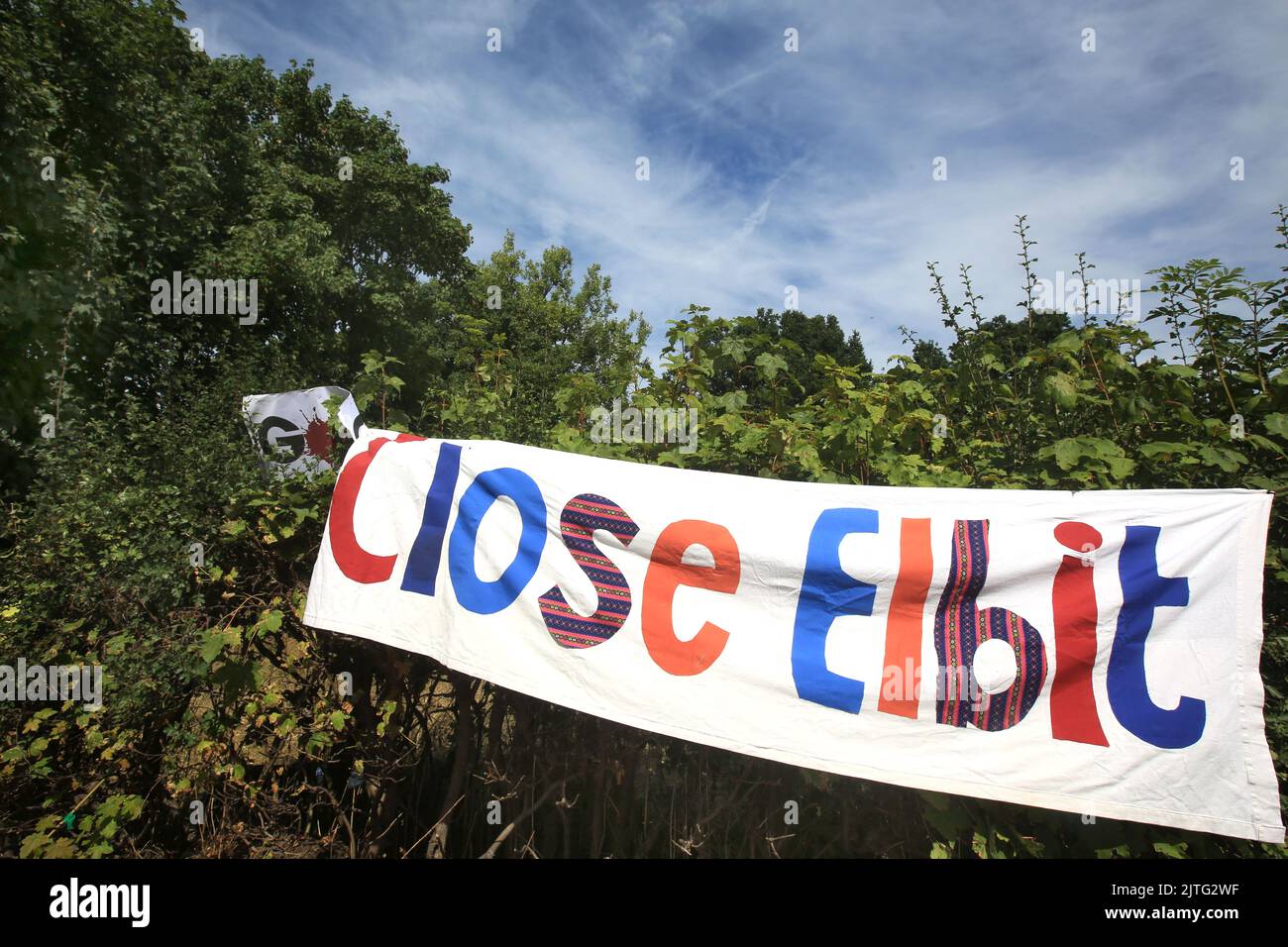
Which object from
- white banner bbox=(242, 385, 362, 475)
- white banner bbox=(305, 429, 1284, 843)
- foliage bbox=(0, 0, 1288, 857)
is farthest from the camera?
white banner bbox=(242, 385, 362, 475)

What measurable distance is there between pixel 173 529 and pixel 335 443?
81 cm

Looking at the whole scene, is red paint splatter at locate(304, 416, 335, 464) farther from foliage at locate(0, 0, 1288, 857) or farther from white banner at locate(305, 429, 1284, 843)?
white banner at locate(305, 429, 1284, 843)

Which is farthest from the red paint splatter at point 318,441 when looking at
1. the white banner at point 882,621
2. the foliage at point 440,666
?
the white banner at point 882,621

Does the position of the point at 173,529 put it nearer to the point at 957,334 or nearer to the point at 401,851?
the point at 401,851

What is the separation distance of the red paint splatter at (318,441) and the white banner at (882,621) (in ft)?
2.48

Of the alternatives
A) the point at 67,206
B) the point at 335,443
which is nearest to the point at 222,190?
the point at 67,206

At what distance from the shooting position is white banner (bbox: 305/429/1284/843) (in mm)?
2287

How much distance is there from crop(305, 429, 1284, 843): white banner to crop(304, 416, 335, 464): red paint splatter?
76 cm

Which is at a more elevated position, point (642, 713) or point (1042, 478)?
point (1042, 478)

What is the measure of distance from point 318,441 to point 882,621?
2.81 meters

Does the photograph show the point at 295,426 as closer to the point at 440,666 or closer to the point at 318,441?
the point at 318,441

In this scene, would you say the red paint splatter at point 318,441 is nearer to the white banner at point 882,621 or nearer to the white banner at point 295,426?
the white banner at point 295,426

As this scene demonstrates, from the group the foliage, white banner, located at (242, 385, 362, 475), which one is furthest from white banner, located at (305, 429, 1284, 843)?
white banner, located at (242, 385, 362, 475)

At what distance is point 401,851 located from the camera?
3510 millimetres
